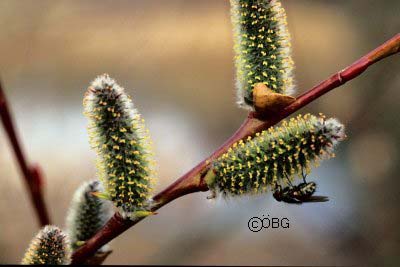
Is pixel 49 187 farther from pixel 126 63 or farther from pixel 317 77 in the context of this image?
pixel 317 77

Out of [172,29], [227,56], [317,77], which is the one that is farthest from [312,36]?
[172,29]

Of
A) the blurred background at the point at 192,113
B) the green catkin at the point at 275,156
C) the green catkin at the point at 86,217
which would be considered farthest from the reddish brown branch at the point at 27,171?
the blurred background at the point at 192,113

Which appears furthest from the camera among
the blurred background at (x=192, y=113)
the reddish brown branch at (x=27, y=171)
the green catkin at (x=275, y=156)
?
the blurred background at (x=192, y=113)

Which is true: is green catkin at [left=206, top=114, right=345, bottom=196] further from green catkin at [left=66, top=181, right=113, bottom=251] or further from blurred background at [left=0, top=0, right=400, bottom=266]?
blurred background at [left=0, top=0, right=400, bottom=266]

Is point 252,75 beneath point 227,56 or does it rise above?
beneath

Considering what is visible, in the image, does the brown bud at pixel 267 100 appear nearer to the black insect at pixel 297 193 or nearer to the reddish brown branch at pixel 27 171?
the black insect at pixel 297 193

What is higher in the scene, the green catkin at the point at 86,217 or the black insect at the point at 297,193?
the green catkin at the point at 86,217
